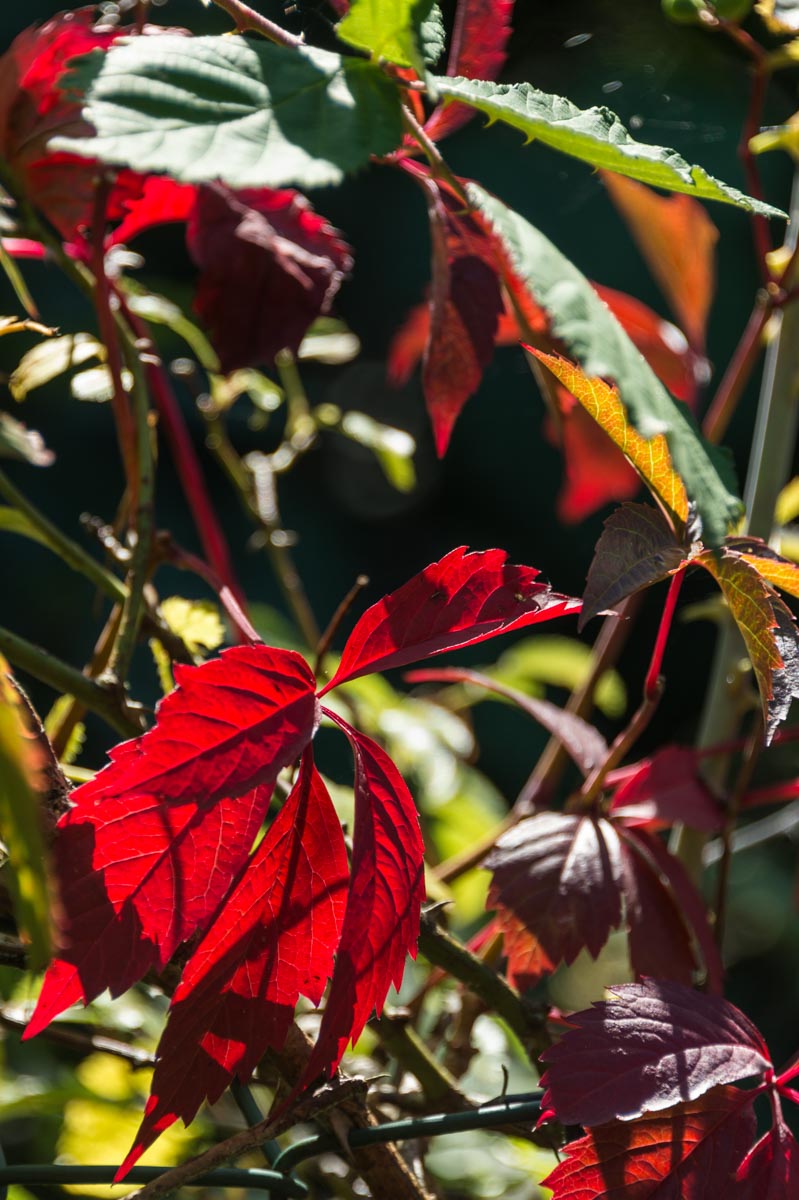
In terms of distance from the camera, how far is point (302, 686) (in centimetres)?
35

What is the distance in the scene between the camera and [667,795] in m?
0.53

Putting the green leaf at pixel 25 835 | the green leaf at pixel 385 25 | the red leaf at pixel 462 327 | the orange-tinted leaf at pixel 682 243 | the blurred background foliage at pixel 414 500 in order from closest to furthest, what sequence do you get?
1. the green leaf at pixel 25 835
2. the green leaf at pixel 385 25
3. the red leaf at pixel 462 327
4. the orange-tinted leaf at pixel 682 243
5. the blurred background foliage at pixel 414 500

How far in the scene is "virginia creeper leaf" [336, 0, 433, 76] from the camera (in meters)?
0.31

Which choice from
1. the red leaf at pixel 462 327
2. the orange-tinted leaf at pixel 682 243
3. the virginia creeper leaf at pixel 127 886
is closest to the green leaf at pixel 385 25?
the red leaf at pixel 462 327

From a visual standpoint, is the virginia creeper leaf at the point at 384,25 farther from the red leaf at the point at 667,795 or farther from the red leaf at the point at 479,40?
the red leaf at the point at 667,795

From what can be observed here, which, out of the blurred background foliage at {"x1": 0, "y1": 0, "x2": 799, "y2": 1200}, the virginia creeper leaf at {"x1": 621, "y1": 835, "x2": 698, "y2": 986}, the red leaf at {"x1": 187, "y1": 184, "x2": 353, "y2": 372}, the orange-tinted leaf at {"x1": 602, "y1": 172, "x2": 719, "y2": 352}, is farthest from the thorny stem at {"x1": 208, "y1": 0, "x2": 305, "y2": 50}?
the blurred background foliage at {"x1": 0, "y1": 0, "x2": 799, "y2": 1200}

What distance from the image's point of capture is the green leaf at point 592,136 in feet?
0.92

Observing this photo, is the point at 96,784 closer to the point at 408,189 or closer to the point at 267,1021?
the point at 267,1021

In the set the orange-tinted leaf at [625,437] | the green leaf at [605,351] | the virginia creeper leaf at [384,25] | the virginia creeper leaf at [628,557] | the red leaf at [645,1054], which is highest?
the virginia creeper leaf at [384,25]

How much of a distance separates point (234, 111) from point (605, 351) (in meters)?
0.13

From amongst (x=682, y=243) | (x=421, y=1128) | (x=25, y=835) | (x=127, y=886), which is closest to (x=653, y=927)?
(x=421, y=1128)

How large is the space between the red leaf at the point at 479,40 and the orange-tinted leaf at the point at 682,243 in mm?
339

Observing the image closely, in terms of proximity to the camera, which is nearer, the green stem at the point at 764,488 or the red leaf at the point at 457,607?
the red leaf at the point at 457,607

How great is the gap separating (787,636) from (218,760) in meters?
0.19
